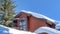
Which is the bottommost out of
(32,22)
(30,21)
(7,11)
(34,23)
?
(34,23)

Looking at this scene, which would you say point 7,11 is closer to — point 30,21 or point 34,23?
point 30,21

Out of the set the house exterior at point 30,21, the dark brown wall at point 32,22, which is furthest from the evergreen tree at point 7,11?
the dark brown wall at point 32,22

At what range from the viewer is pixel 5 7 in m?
18.0

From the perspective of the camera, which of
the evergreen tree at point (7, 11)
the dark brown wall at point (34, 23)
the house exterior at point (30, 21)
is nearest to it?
the house exterior at point (30, 21)

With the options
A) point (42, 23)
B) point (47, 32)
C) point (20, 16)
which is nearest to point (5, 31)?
point (47, 32)

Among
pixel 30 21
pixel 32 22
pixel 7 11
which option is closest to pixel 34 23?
pixel 32 22

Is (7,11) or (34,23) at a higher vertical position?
(7,11)

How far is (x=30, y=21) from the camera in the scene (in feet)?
57.2

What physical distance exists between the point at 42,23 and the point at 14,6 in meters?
4.52

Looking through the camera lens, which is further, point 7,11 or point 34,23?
point 7,11

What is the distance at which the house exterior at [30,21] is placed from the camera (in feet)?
52.7

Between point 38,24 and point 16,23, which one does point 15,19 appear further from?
point 38,24

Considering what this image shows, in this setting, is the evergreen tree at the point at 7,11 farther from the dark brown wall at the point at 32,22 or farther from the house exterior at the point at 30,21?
the dark brown wall at the point at 32,22

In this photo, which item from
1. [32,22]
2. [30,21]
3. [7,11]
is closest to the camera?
[32,22]
